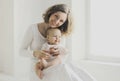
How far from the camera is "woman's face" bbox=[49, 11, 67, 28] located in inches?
59.0

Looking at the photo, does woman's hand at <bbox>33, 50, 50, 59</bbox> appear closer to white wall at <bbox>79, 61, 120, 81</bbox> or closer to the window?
white wall at <bbox>79, 61, 120, 81</bbox>

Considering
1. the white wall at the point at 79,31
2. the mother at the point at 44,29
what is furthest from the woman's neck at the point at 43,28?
the white wall at the point at 79,31

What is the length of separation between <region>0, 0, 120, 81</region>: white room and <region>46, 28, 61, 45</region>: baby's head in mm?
670

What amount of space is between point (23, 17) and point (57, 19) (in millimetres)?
1057

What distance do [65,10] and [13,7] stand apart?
996 mm

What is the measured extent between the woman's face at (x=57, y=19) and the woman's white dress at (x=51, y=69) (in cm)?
14

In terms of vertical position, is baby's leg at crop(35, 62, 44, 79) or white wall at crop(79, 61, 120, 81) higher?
baby's leg at crop(35, 62, 44, 79)

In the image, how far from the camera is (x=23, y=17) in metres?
2.49

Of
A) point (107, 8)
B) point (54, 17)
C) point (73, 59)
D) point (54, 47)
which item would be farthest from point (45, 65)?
point (107, 8)

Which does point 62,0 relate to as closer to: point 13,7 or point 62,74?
point 13,7

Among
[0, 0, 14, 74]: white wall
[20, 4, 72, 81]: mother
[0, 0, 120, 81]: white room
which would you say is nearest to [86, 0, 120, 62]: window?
[0, 0, 120, 81]: white room

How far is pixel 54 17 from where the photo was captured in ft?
4.93

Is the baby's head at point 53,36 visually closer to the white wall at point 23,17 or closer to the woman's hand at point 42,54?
the woman's hand at point 42,54

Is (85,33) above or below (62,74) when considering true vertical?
above
